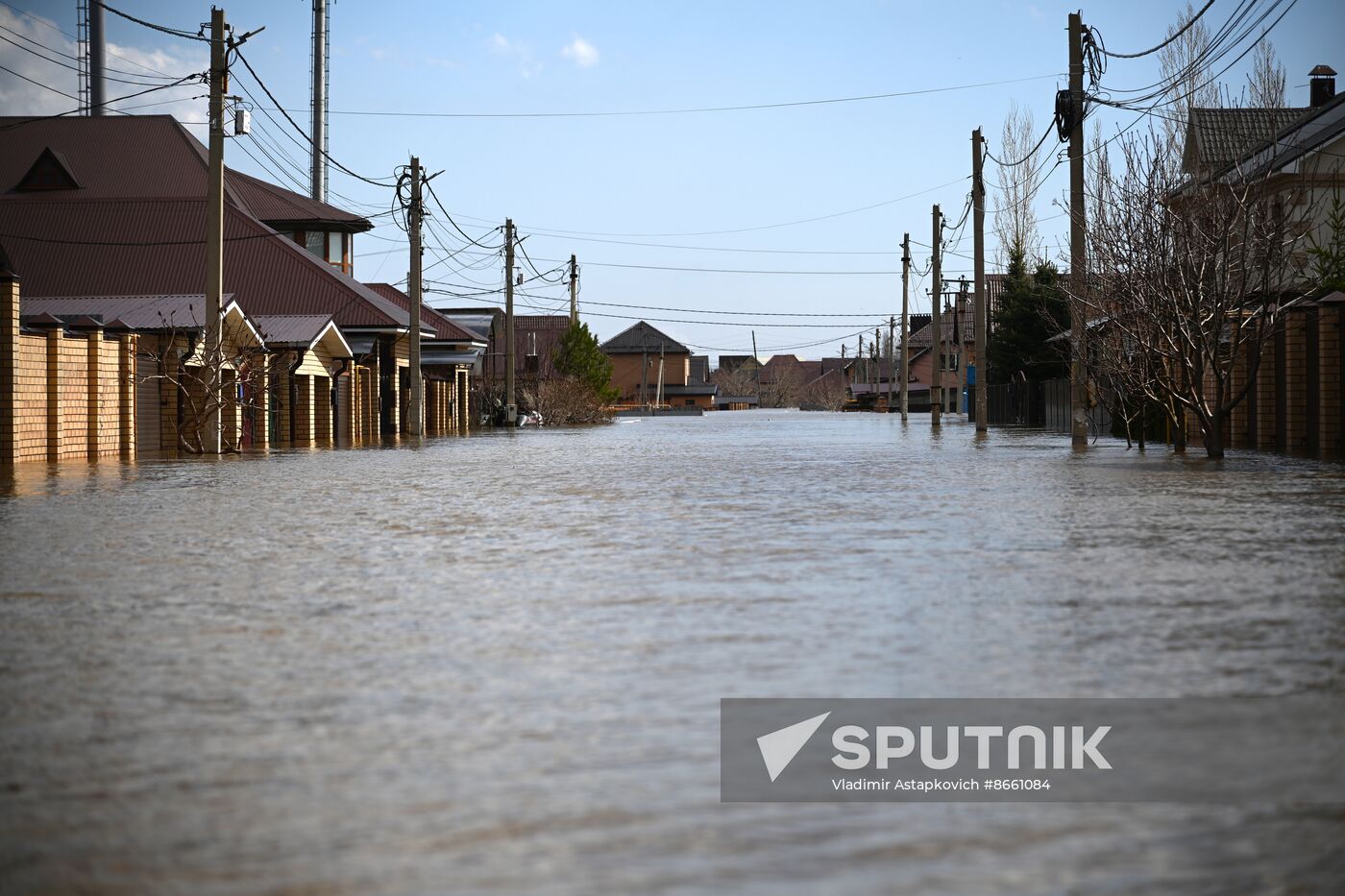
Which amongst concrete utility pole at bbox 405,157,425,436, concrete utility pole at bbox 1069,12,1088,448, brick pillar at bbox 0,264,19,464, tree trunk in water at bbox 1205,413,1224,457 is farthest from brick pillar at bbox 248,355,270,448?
tree trunk in water at bbox 1205,413,1224,457

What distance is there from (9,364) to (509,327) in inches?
1540

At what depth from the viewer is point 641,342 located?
172m

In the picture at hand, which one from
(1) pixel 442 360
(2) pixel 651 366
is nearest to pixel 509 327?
(1) pixel 442 360

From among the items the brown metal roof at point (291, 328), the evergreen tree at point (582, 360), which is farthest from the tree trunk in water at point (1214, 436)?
the evergreen tree at point (582, 360)

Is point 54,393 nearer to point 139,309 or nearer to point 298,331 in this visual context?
point 139,309

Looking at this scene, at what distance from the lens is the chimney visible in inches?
2029

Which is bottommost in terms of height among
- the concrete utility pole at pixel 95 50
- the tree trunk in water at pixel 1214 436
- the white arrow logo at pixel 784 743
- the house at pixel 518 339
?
the white arrow logo at pixel 784 743

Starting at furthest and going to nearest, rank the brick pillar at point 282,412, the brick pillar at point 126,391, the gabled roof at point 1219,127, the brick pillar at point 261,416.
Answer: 1. the gabled roof at point 1219,127
2. the brick pillar at point 282,412
3. the brick pillar at point 261,416
4. the brick pillar at point 126,391

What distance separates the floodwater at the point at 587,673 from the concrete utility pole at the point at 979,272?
1169 inches

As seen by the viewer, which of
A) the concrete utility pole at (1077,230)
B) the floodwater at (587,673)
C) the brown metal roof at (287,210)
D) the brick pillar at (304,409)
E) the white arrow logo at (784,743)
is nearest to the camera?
the floodwater at (587,673)

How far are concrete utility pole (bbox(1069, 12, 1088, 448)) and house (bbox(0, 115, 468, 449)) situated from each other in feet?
68.8

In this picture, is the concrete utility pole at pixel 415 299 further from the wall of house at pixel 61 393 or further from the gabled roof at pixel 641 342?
the gabled roof at pixel 641 342

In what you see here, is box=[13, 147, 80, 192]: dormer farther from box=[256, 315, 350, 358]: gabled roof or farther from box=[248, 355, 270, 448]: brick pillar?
box=[248, 355, 270, 448]: brick pillar

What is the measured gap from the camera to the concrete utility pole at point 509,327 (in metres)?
63.9
